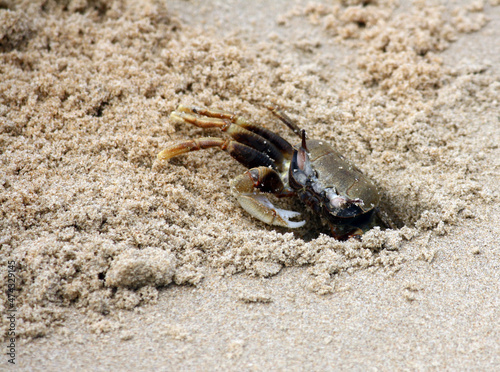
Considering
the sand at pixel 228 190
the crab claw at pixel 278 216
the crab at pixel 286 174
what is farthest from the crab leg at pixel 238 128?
the crab claw at pixel 278 216

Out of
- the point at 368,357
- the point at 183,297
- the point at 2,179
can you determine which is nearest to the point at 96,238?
the point at 183,297

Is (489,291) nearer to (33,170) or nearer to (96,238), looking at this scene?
(96,238)

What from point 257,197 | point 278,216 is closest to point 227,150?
point 257,197

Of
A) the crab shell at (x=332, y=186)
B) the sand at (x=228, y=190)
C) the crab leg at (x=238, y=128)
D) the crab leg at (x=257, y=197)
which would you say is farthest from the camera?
the crab leg at (x=238, y=128)

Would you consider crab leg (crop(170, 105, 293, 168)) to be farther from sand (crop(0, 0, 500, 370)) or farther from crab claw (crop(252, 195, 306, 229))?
crab claw (crop(252, 195, 306, 229))

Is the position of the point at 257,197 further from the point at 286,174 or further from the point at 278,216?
the point at 286,174

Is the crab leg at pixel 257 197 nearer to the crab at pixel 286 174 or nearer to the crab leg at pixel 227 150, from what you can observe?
the crab at pixel 286 174

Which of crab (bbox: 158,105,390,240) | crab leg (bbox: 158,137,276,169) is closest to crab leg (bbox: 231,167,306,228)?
crab (bbox: 158,105,390,240)

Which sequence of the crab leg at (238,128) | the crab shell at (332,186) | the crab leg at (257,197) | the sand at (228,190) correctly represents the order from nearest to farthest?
the sand at (228,190)
the crab leg at (257,197)
the crab shell at (332,186)
the crab leg at (238,128)
